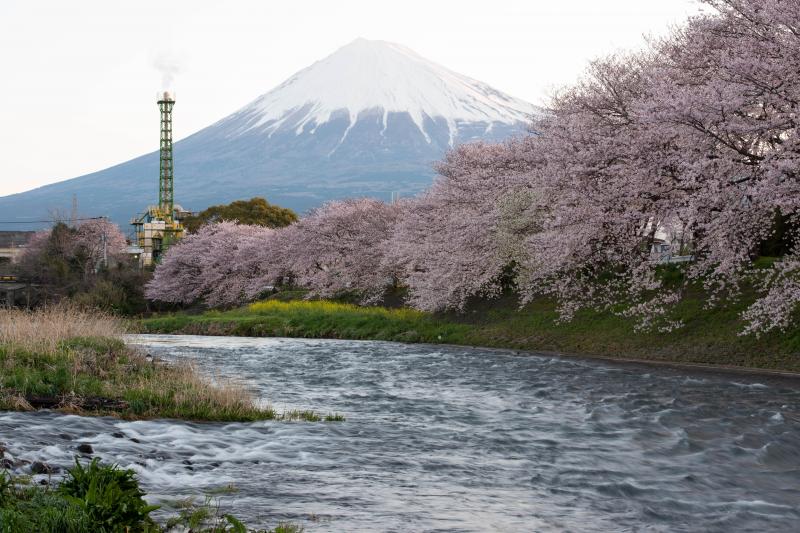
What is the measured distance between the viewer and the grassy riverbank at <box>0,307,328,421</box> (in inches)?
667

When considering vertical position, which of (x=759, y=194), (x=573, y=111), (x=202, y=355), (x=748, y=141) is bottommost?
(x=202, y=355)

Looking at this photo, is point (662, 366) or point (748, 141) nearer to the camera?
point (748, 141)

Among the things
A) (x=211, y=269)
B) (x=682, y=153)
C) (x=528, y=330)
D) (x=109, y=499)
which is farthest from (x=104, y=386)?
(x=211, y=269)

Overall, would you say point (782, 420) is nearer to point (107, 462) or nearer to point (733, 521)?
point (733, 521)

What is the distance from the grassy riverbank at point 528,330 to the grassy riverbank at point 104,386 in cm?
1627

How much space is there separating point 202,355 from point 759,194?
73.6 ft

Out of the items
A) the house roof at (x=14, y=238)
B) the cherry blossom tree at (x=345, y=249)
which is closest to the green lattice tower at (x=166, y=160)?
the house roof at (x=14, y=238)

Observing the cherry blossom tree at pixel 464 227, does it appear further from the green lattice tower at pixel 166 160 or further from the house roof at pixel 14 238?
the house roof at pixel 14 238

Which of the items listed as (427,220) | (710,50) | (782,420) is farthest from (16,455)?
(427,220)

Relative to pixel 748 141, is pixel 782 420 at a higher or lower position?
lower

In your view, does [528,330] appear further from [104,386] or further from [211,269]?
[211,269]

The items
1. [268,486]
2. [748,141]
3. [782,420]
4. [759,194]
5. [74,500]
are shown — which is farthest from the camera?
[748,141]

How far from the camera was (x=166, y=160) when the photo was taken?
133 m

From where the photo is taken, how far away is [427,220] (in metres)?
50.9
